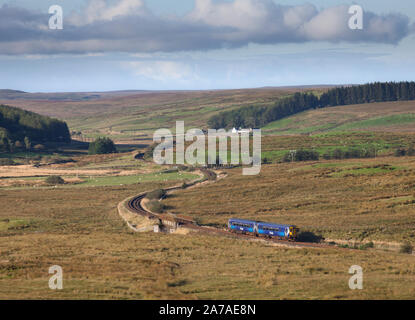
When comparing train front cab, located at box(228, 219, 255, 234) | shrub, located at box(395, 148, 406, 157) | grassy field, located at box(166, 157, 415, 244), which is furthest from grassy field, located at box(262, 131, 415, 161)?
train front cab, located at box(228, 219, 255, 234)

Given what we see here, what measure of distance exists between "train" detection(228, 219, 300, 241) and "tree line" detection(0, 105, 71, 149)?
11861cm

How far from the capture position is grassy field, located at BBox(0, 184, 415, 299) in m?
29.1

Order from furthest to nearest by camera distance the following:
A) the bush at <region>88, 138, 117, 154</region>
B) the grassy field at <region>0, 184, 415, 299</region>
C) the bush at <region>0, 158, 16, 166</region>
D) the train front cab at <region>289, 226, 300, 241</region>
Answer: the bush at <region>88, 138, 117, 154</region>, the bush at <region>0, 158, 16, 166</region>, the train front cab at <region>289, 226, 300, 241</region>, the grassy field at <region>0, 184, 415, 299</region>

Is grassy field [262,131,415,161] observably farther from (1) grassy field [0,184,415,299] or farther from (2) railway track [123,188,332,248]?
(1) grassy field [0,184,415,299]

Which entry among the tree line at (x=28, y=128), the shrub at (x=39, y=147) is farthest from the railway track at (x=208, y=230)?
the tree line at (x=28, y=128)

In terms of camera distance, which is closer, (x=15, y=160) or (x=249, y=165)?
(x=249, y=165)

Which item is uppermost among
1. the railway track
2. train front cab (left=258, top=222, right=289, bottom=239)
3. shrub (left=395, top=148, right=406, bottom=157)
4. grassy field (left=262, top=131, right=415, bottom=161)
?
grassy field (left=262, top=131, right=415, bottom=161)

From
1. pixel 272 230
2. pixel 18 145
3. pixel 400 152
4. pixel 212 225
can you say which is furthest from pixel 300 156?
pixel 18 145

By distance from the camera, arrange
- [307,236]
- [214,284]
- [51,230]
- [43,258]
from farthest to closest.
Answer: [51,230], [307,236], [43,258], [214,284]

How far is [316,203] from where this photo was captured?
6806 cm

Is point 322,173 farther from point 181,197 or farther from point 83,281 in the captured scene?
point 83,281

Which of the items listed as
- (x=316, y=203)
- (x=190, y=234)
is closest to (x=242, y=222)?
(x=190, y=234)

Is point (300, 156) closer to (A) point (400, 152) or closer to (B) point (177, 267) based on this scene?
(A) point (400, 152)
